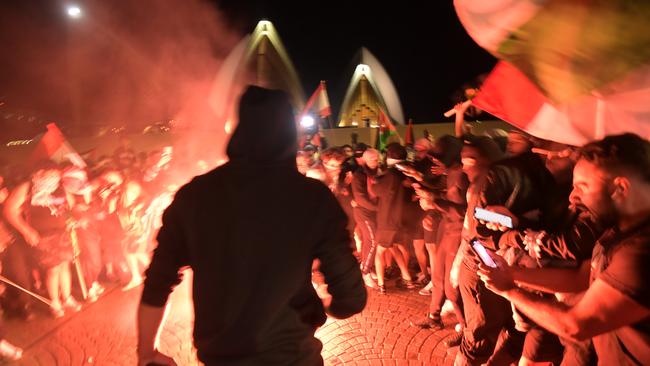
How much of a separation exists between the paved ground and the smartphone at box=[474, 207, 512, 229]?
1.99 m

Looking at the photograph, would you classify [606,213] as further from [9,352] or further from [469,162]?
[9,352]

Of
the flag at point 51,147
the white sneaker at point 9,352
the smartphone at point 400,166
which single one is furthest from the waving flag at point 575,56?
the flag at point 51,147

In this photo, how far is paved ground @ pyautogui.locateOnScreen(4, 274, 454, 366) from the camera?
402 cm

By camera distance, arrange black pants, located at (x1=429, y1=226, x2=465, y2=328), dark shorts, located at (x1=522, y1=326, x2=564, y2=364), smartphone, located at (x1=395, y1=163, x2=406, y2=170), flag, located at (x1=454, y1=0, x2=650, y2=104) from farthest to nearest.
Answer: smartphone, located at (x1=395, y1=163, x2=406, y2=170) → black pants, located at (x1=429, y1=226, x2=465, y2=328) → dark shorts, located at (x1=522, y1=326, x2=564, y2=364) → flag, located at (x1=454, y1=0, x2=650, y2=104)

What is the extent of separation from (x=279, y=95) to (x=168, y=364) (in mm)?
1373

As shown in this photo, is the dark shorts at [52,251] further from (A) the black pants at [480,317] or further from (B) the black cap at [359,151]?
(A) the black pants at [480,317]

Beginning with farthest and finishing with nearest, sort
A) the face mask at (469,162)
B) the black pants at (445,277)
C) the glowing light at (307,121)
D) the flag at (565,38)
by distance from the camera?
1. the glowing light at (307,121)
2. the black pants at (445,277)
3. the face mask at (469,162)
4. the flag at (565,38)

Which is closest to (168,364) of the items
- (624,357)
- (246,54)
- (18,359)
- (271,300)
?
(271,300)

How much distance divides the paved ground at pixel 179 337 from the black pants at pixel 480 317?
0.82 meters

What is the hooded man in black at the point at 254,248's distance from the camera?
1456 millimetres

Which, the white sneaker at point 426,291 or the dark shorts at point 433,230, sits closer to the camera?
the dark shorts at point 433,230

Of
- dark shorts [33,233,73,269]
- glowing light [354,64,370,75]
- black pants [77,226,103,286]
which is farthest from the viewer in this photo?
glowing light [354,64,370,75]

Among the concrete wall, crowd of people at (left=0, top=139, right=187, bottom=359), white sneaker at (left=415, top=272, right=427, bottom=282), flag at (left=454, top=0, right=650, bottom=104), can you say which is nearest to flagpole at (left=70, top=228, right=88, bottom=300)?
crowd of people at (left=0, top=139, right=187, bottom=359)

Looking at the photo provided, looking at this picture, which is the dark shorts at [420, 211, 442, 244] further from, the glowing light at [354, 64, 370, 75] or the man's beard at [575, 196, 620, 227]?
the glowing light at [354, 64, 370, 75]
